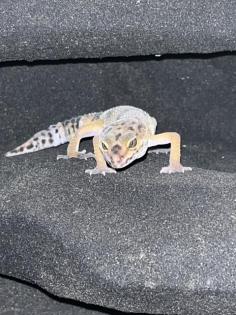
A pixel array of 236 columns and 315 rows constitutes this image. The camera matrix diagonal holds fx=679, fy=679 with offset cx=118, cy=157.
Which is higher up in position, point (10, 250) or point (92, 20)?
point (92, 20)

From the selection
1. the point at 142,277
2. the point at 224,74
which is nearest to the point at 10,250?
the point at 142,277

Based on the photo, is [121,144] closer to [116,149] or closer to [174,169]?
[116,149]

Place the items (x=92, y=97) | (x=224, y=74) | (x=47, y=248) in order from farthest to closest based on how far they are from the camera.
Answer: (x=92, y=97) < (x=224, y=74) < (x=47, y=248)

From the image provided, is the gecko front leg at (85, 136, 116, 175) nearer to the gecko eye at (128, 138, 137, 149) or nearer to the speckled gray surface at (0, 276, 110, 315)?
the gecko eye at (128, 138, 137, 149)

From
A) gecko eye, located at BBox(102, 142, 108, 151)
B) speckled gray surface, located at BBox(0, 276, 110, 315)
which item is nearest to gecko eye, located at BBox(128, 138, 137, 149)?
gecko eye, located at BBox(102, 142, 108, 151)

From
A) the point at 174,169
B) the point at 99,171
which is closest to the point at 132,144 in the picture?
the point at 99,171

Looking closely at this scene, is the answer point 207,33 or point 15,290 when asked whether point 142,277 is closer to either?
point 15,290
